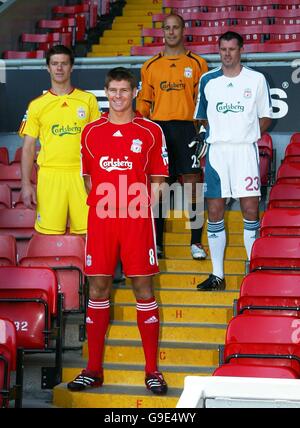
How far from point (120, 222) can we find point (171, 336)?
109 centimetres

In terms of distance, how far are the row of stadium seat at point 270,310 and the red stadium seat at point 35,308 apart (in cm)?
108

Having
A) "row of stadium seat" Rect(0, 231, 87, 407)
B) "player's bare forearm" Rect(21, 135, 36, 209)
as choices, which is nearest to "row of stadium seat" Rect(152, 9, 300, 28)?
"player's bare forearm" Rect(21, 135, 36, 209)

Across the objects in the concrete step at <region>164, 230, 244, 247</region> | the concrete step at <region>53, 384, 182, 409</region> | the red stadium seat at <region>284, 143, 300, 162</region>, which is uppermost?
the red stadium seat at <region>284, 143, 300, 162</region>

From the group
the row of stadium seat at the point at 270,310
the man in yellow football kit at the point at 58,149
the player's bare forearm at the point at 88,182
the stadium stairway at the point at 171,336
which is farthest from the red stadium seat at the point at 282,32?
the player's bare forearm at the point at 88,182

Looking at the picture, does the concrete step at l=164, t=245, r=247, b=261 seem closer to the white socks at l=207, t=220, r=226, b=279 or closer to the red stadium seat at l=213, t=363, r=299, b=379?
the white socks at l=207, t=220, r=226, b=279

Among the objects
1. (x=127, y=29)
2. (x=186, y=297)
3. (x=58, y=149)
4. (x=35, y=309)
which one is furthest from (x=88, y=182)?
Result: (x=127, y=29)

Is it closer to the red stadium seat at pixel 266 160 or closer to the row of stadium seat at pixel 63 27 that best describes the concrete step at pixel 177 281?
the red stadium seat at pixel 266 160

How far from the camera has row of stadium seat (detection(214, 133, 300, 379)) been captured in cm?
560

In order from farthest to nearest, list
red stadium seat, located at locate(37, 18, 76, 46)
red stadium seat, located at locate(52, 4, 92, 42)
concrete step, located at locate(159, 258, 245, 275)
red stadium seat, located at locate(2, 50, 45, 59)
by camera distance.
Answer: red stadium seat, located at locate(52, 4, 92, 42) → red stadium seat, located at locate(37, 18, 76, 46) → red stadium seat, located at locate(2, 50, 45, 59) → concrete step, located at locate(159, 258, 245, 275)

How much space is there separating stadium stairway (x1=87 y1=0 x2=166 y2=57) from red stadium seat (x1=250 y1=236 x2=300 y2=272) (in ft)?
23.6

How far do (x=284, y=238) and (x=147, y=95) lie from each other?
5.90 feet

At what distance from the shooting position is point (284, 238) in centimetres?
682
